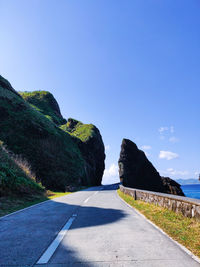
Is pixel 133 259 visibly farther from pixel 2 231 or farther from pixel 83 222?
pixel 2 231

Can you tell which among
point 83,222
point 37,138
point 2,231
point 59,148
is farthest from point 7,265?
point 59,148

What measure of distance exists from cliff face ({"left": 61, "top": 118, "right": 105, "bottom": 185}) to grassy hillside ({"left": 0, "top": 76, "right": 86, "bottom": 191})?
14507 mm

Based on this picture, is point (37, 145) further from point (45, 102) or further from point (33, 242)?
point (45, 102)

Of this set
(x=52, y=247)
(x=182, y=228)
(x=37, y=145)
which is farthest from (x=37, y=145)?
(x=52, y=247)

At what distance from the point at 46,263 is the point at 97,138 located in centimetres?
6698

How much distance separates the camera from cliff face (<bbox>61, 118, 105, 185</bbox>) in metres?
59.5

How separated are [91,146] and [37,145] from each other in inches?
1228

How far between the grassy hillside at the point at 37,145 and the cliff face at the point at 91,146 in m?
14.5

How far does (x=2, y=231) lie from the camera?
18.0 feet

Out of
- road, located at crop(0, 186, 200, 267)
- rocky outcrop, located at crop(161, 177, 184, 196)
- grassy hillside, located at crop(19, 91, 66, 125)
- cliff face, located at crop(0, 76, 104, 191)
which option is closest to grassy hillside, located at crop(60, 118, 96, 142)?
grassy hillside, located at crop(19, 91, 66, 125)

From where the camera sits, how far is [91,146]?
65.4 metres

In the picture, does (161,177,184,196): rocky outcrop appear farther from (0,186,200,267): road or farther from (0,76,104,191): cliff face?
(0,186,200,267): road

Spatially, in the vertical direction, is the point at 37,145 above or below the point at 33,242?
above

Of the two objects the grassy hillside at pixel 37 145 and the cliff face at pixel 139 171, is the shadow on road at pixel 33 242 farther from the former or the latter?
the cliff face at pixel 139 171
